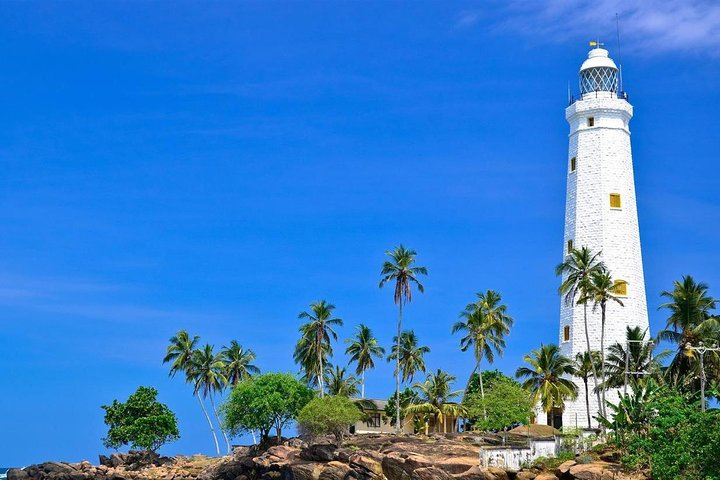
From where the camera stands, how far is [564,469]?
5209cm

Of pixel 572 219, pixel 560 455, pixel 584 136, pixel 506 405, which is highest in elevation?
pixel 584 136

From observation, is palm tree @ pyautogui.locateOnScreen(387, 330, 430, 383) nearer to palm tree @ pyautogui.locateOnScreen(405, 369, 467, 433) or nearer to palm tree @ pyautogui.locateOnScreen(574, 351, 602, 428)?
palm tree @ pyautogui.locateOnScreen(405, 369, 467, 433)

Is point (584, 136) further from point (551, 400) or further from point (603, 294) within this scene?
point (551, 400)

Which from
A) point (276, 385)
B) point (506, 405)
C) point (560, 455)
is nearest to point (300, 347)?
point (276, 385)

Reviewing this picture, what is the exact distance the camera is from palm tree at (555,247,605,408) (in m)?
68.2

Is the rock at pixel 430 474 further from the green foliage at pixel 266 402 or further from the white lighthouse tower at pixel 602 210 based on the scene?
the green foliage at pixel 266 402

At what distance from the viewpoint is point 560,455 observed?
5638 cm

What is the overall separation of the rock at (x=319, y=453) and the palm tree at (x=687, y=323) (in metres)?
22.0

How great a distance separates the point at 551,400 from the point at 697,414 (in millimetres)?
25394

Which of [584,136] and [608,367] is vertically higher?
[584,136]

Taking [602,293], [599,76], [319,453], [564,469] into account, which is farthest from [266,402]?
[599,76]

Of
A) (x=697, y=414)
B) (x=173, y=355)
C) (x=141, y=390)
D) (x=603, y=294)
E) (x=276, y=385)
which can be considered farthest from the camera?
(x=173, y=355)

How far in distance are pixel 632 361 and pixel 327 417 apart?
2272cm

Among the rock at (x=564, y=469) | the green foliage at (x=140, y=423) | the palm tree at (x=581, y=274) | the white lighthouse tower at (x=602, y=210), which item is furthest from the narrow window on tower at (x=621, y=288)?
the green foliage at (x=140, y=423)
